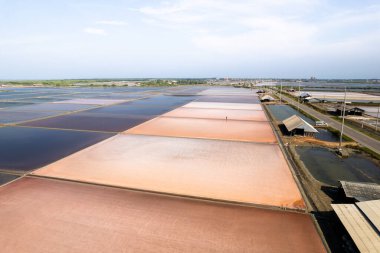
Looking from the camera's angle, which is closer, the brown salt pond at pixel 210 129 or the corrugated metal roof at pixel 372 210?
the corrugated metal roof at pixel 372 210

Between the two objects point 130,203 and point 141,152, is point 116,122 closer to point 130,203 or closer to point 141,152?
point 141,152

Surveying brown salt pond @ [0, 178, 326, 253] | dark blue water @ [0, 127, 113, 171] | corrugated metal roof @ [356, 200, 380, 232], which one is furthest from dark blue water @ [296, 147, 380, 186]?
dark blue water @ [0, 127, 113, 171]

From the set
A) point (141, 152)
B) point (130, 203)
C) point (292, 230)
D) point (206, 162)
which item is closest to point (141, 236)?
point (130, 203)

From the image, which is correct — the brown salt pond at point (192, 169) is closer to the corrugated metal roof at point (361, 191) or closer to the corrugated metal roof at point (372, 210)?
the corrugated metal roof at point (361, 191)

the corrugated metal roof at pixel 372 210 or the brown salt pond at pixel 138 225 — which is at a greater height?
the corrugated metal roof at pixel 372 210

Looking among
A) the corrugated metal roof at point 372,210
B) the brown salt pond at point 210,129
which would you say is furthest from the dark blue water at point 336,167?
the corrugated metal roof at point 372,210

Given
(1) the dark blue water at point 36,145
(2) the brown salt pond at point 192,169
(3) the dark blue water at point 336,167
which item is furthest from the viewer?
(1) the dark blue water at point 36,145

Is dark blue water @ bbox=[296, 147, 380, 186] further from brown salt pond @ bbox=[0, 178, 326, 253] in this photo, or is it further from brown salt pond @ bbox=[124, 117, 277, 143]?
brown salt pond @ bbox=[0, 178, 326, 253]
